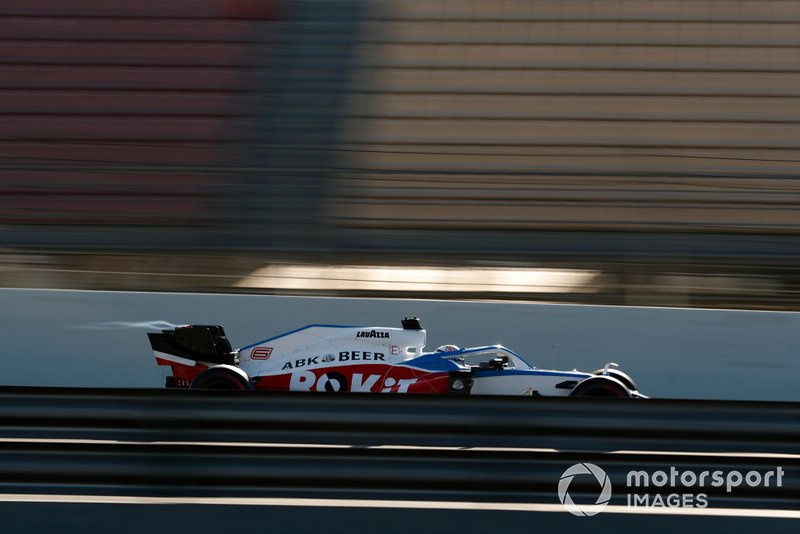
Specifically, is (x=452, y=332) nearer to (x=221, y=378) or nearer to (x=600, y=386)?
(x=600, y=386)

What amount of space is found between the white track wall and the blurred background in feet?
0.59

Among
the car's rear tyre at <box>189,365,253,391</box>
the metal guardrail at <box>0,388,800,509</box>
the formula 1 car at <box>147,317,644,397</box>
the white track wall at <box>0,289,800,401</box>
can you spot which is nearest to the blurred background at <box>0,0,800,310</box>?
the white track wall at <box>0,289,800,401</box>

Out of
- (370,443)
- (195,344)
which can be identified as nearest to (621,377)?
(195,344)

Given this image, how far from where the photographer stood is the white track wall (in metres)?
6.05

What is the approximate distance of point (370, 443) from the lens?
2910mm

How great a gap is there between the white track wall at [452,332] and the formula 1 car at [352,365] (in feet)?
1.19

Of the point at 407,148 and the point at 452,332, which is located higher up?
the point at 407,148

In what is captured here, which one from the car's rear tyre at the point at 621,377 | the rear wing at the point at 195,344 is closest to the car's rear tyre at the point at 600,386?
the car's rear tyre at the point at 621,377

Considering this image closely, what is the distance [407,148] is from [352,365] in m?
3.08

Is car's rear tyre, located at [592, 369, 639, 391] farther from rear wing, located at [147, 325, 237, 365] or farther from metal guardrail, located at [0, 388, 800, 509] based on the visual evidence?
metal guardrail, located at [0, 388, 800, 509]

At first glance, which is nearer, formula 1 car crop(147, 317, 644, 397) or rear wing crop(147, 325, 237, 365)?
formula 1 car crop(147, 317, 644, 397)

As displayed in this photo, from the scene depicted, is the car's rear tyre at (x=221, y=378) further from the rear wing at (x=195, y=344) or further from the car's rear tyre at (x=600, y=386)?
the car's rear tyre at (x=600, y=386)

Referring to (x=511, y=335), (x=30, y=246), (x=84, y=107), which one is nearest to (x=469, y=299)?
(x=511, y=335)

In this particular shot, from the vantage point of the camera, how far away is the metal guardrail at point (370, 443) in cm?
280
